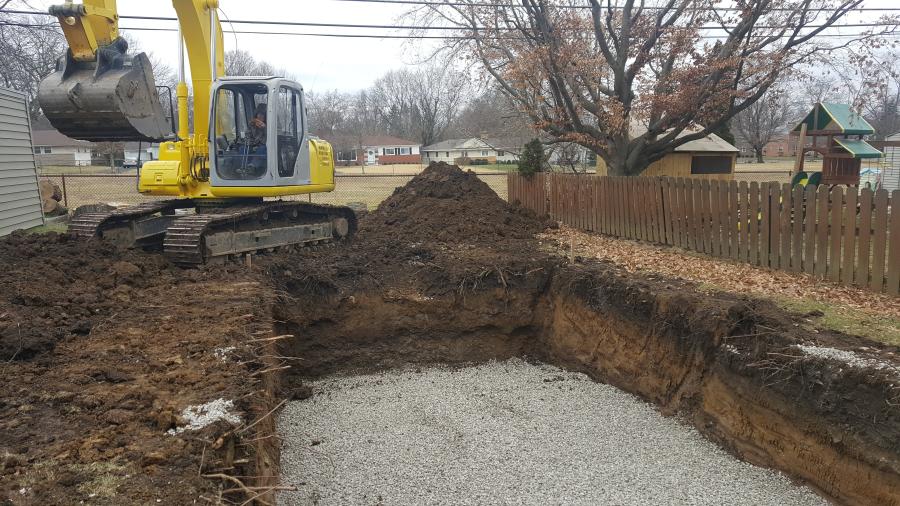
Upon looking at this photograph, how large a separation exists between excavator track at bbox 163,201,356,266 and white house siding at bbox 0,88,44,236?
20.1 ft

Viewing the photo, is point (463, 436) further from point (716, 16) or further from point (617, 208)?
point (716, 16)

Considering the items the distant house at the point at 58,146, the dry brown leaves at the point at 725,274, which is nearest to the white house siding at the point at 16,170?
the dry brown leaves at the point at 725,274

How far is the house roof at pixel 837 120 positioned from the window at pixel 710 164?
373 cm

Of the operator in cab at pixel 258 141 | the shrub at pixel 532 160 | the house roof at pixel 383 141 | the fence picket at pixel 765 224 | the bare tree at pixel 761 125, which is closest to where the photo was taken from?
the fence picket at pixel 765 224

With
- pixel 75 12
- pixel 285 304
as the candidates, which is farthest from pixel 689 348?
pixel 75 12

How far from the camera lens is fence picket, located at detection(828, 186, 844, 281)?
7777 millimetres

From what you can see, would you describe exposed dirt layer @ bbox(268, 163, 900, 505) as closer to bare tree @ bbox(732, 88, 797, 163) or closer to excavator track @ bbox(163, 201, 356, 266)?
excavator track @ bbox(163, 201, 356, 266)

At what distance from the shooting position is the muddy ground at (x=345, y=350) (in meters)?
3.48

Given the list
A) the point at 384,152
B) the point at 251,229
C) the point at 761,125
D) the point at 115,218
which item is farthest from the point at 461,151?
the point at 115,218

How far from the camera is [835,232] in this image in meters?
7.84

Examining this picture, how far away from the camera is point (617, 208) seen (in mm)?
12148

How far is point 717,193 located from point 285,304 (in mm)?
7013

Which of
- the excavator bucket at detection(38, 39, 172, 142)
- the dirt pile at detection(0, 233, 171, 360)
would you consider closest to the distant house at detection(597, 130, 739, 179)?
the excavator bucket at detection(38, 39, 172, 142)

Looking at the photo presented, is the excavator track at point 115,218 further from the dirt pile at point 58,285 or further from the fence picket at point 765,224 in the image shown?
the fence picket at point 765,224
